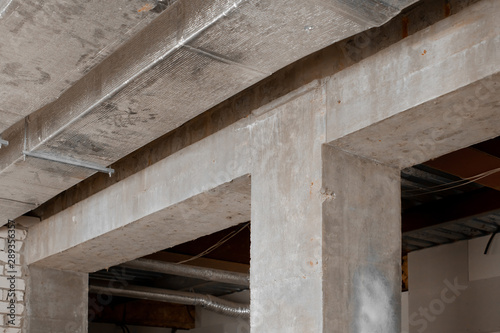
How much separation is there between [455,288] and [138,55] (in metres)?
4.47

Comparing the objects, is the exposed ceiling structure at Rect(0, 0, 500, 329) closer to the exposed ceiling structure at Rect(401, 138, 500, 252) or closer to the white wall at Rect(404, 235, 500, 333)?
the exposed ceiling structure at Rect(401, 138, 500, 252)

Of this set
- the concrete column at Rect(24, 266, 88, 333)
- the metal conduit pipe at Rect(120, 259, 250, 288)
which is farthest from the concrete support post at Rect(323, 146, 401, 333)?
the metal conduit pipe at Rect(120, 259, 250, 288)

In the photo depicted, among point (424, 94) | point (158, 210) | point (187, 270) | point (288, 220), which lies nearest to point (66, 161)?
point (158, 210)

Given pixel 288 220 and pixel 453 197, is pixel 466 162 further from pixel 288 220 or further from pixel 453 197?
pixel 288 220

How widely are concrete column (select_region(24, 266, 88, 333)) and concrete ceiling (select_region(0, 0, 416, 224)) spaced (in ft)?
6.41

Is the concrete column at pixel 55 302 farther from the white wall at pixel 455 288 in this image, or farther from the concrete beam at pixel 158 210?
the white wall at pixel 455 288

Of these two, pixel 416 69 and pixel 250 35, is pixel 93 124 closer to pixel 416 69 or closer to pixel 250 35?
pixel 250 35

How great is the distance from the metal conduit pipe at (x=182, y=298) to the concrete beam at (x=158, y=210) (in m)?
2.26

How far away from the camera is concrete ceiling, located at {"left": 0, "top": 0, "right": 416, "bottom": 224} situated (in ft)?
7.75

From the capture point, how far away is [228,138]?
3.47 metres

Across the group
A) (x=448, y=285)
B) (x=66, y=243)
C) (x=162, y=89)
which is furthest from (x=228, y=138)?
(x=448, y=285)

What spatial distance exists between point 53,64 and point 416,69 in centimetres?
142

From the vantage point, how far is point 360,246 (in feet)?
9.54

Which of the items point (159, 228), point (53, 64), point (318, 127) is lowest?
point (159, 228)
